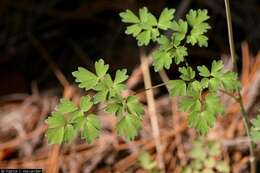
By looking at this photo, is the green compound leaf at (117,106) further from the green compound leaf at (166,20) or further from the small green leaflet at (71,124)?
the green compound leaf at (166,20)

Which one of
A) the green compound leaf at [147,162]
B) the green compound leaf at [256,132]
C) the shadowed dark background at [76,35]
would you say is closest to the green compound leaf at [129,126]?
the green compound leaf at [256,132]

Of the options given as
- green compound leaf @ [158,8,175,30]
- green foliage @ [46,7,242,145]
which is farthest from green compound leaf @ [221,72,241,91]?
green compound leaf @ [158,8,175,30]

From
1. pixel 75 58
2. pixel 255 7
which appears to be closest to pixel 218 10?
pixel 255 7

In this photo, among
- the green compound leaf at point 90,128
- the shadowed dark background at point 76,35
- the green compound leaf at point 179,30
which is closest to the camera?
the green compound leaf at point 90,128

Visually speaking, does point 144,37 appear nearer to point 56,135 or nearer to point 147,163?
point 56,135

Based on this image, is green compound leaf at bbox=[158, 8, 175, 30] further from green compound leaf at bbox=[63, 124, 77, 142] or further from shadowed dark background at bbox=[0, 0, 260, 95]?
shadowed dark background at bbox=[0, 0, 260, 95]

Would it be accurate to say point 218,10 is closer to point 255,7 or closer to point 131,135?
point 255,7
